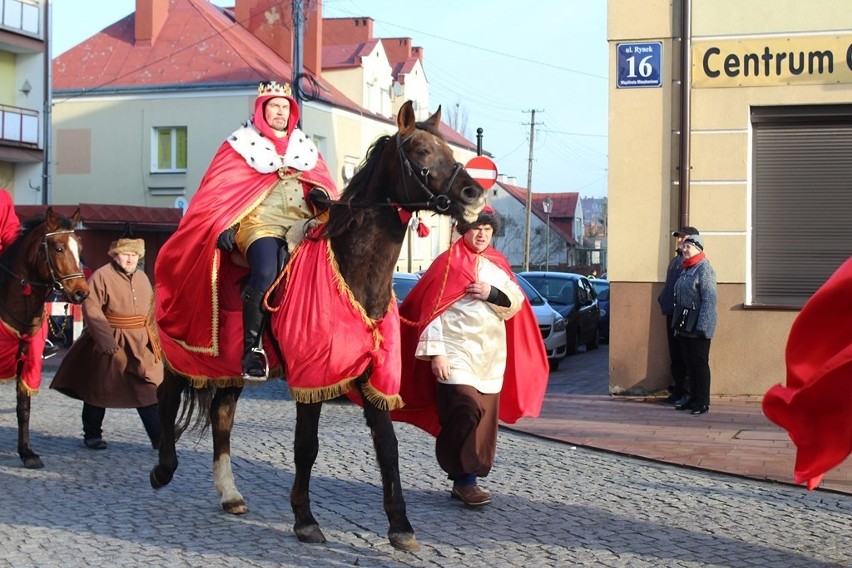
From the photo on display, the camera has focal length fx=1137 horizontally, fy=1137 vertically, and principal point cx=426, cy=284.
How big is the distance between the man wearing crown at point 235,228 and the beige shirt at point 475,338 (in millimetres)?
1221

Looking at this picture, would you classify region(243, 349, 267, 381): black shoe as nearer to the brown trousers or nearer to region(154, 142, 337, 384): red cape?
region(154, 142, 337, 384): red cape

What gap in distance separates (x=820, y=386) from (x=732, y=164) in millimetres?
8767

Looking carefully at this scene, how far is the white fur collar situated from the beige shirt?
4.65 feet

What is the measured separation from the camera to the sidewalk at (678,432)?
30.6ft

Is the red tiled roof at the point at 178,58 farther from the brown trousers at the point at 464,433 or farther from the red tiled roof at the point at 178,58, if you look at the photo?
the brown trousers at the point at 464,433

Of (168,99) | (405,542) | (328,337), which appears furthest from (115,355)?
(168,99)

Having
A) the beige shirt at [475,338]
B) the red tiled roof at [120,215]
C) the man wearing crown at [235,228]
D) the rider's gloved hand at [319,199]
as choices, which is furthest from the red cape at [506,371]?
the red tiled roof at [120,215]

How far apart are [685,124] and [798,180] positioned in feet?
4.95

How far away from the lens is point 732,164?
44.3ft

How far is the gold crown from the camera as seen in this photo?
746 centimetres

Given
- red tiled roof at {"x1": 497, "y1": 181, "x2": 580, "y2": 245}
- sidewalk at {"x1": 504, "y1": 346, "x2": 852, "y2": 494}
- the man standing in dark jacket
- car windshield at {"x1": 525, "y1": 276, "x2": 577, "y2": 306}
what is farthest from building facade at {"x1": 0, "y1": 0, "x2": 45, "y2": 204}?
red tiled roof at {"x1": 497, "y1": 181, "x2": 580, "y2": 245}

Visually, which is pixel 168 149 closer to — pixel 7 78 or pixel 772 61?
pixel 7 78

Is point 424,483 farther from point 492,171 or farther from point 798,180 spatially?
point 798,180

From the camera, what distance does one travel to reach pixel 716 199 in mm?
13547
